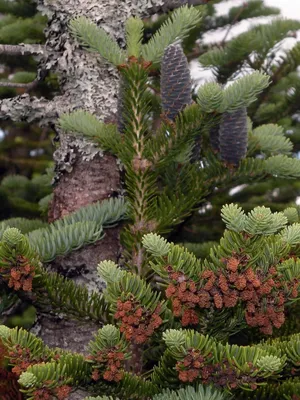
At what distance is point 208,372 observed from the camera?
1083mm

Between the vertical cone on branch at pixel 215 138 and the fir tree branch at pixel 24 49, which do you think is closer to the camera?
the vertical cone on branch at pixel 215 138

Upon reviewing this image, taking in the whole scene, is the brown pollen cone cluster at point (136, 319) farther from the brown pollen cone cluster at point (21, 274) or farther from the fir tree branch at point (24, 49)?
the fir tree branch at point (24, 49)

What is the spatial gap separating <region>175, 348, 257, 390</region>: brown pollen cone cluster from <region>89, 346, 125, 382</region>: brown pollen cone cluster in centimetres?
11

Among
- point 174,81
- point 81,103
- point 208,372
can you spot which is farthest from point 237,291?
point 81,103

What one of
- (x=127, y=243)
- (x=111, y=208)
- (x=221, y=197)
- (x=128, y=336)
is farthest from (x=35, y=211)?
(x=128, y=336)

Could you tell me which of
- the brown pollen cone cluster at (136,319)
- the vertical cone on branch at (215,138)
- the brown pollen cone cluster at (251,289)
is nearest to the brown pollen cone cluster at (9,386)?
the brown pollen cone cluster at (136,319)

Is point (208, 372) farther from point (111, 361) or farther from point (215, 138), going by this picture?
point (215, 138)

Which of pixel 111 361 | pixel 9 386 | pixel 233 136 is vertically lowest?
pixel 9 386

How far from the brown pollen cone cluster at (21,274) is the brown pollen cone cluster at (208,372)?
0.36 m

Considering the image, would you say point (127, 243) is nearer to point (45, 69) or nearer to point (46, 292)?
point (46, 292)

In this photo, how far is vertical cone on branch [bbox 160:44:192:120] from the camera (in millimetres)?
1418

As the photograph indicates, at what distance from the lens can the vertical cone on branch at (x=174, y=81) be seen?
55.8 inches

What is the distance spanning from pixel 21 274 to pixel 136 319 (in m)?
0.27

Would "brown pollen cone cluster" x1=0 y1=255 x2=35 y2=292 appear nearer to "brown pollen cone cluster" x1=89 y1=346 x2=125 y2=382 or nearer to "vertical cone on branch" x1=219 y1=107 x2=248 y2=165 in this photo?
"brown pollen cone cluster" x1=89 y1=346 x2=125 y2=382
